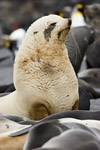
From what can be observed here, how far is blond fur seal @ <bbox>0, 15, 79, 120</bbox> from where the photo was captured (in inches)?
179

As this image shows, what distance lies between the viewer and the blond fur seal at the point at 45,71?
179 inches

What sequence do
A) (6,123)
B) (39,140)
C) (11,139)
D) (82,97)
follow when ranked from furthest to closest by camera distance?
(82,97)
(6,123)
(11,139)
(39,140)

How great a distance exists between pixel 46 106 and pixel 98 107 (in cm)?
121

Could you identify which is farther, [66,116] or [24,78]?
[24,78]

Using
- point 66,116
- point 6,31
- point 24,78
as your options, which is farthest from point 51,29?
point 6,31

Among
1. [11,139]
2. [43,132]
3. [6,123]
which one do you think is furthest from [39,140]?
[6,123]

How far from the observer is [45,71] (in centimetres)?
458

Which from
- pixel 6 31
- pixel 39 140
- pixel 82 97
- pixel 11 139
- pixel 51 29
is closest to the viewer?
pixel 39 140

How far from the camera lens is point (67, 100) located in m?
4.62

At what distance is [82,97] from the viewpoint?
220 inches

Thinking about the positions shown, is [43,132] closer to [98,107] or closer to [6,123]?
[6,123]

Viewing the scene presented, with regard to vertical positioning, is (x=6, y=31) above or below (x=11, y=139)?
below

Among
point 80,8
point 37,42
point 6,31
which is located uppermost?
point 37,42

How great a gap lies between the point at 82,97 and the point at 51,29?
130 centimetres
